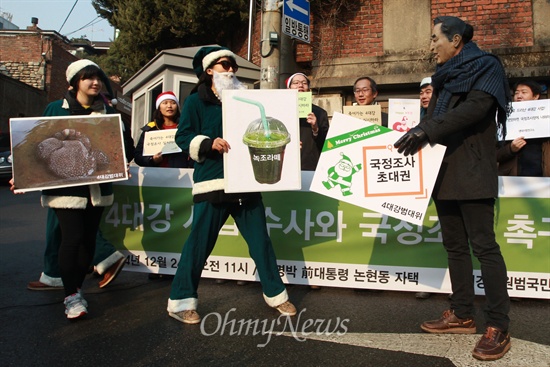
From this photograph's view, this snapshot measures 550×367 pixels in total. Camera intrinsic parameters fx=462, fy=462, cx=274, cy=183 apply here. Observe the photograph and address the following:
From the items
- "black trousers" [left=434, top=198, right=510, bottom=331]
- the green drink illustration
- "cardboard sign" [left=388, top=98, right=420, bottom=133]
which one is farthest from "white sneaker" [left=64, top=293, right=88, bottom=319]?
"cardboard sign" [left=388, top=98, right=420, bottom=133]

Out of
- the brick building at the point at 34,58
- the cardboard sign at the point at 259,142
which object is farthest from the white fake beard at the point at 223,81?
the brick building at the point at 34,58

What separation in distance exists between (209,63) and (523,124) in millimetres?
2738

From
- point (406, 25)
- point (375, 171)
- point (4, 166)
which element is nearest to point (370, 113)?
point (375, 171)

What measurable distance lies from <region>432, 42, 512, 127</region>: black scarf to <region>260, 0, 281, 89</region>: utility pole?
369cm

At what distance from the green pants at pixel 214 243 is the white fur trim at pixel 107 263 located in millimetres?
1075

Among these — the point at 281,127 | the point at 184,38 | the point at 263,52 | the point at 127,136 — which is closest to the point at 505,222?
the point at 281,127

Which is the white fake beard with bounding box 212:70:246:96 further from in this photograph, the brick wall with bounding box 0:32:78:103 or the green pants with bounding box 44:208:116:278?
the brick wall with bounding box 0:32:78:103

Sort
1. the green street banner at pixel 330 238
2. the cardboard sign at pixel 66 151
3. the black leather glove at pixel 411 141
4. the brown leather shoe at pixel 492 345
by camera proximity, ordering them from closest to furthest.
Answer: the brown leather shoe at pixel 492 345 < the black leather glove at pixel 411 141 < the cardboard sign at pixel 66 151 < the green street banner at pixel 330 238

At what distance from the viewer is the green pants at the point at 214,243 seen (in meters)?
3.16

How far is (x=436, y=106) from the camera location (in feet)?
9.20

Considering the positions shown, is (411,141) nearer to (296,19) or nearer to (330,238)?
(330,238)

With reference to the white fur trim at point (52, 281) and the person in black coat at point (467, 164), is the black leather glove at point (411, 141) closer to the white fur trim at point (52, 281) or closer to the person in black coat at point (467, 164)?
the person in black coat at point (467, 164)

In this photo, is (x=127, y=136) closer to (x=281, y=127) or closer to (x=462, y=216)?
(x=281, y=127)

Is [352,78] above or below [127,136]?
above
